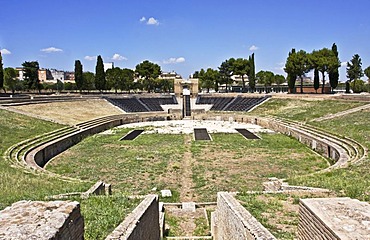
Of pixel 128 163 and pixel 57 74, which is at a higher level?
pixel 57 74

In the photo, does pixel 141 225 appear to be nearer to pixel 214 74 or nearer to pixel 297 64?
pixel 297 64

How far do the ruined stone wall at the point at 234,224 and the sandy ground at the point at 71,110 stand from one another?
23.5m

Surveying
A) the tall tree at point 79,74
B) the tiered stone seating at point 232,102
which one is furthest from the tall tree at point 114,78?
the tiered stone seating at point 232,102

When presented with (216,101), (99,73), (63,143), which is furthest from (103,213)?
(99,73)

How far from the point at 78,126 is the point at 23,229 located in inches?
1030

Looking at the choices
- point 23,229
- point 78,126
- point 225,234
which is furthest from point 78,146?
point 23,229

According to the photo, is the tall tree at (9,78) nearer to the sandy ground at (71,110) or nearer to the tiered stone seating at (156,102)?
the sandy ground at (71,110)

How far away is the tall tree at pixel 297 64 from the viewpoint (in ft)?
162

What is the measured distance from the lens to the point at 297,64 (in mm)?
50125

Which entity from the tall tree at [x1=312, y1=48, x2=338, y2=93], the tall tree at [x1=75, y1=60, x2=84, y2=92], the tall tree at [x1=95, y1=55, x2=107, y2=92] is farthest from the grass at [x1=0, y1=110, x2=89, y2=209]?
the tall tree at [x1=312, y1=48, x2=338, y2=93]

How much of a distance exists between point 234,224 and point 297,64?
4712 centimetres

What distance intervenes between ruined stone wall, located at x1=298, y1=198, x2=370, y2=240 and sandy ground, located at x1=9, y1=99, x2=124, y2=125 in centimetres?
2692

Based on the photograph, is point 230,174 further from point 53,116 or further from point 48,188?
point 53,116

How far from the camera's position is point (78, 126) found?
2917 centimetres
